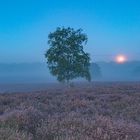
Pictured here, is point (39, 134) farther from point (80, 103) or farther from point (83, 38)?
point (83, 38)

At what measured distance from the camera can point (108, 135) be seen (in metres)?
8.31

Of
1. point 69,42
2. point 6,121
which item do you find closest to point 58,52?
point 69,42

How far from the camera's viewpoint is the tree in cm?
5694

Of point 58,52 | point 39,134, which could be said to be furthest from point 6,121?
point 58,52

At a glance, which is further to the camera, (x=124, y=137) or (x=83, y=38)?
(x=83, y=38)

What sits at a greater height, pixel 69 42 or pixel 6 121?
pixel 69 42

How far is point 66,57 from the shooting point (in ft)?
189

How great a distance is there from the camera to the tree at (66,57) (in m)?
56.9

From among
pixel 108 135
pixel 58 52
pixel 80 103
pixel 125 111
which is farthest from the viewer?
pixel 58 52

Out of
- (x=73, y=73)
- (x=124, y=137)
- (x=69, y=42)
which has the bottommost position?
(x=124, y=137)

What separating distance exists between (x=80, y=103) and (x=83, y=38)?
141ft

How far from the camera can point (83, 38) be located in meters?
58.6

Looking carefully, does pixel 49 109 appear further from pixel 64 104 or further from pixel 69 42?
pixel 69 42

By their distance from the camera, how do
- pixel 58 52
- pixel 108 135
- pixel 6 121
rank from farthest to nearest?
pixel 58 52 → pixel 6 121 → pixel 108 135
